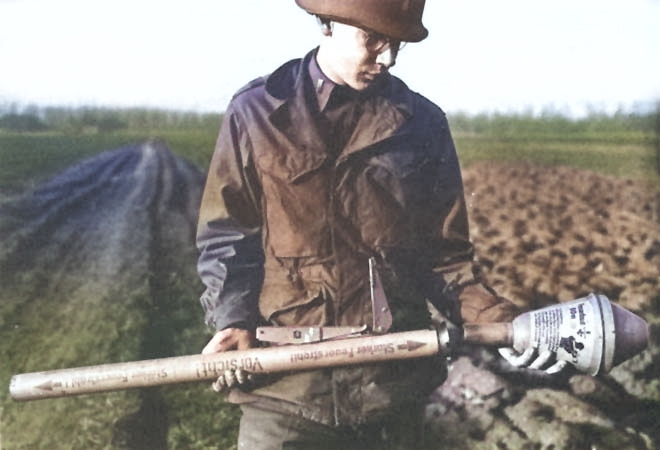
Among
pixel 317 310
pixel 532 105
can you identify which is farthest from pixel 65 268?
pixel 532 105

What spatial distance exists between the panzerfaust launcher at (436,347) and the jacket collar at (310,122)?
0.51m

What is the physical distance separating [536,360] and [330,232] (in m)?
0.67

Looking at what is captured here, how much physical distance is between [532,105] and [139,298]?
1.35m

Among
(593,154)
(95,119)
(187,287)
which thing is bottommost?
(187,287)

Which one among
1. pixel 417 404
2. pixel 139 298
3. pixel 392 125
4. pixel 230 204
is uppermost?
pixel 392 125

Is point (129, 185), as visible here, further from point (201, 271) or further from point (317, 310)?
point (317, 310)

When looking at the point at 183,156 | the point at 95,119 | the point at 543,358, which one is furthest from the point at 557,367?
the point at 95,119

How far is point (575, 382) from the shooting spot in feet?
9.00

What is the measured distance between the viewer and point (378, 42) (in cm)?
253

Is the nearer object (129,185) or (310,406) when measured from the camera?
(310,406)

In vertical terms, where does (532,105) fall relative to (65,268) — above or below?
above

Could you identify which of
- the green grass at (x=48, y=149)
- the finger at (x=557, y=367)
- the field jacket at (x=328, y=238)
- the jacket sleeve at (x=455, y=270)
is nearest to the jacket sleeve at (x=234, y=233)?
the field jacket at (x=328, y=238)

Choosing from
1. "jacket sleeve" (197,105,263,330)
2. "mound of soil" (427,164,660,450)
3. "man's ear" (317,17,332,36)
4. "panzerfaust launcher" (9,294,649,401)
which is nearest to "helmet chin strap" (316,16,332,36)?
"man's ear" (317,17,332,36)

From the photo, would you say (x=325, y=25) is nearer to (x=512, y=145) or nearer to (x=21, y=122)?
(x=512, y=145)
